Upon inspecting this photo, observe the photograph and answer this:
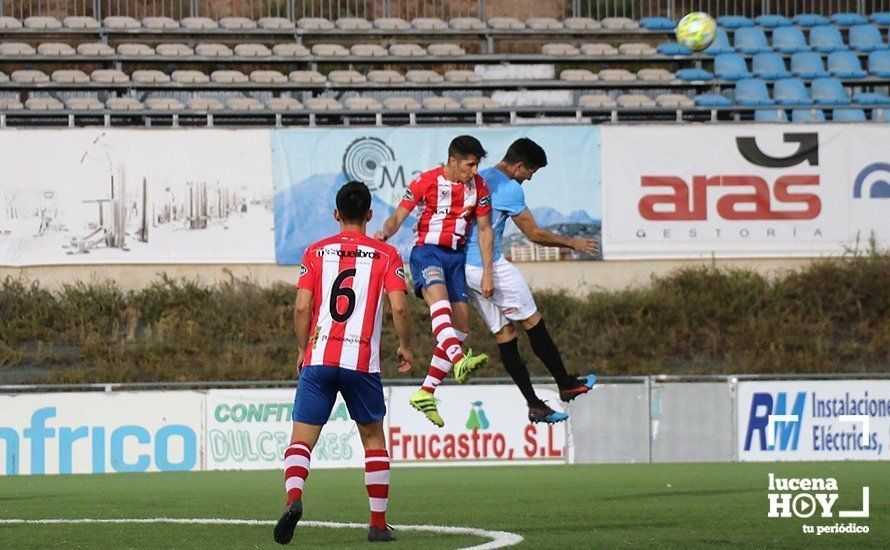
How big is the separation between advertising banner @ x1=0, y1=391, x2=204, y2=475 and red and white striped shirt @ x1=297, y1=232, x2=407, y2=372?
1325 cm

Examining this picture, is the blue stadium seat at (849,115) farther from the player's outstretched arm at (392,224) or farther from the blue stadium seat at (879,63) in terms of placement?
the player's outstretched arm at (392,224)

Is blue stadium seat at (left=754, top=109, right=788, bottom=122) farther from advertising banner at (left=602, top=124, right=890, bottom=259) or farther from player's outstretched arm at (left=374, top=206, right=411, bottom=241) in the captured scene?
player's outstretched arm at (left=374, top=206, right=411, bottom=241)

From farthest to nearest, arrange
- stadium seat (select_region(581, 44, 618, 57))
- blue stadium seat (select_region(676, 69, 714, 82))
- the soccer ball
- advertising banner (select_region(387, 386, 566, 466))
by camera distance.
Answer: stadium seat (select_region(581, 44, 618, 57)), blue stadium seat (select_region(676, 69, 714, 82)), the soccer ball, advertising banner (select_region(387, 386, 566, 466))

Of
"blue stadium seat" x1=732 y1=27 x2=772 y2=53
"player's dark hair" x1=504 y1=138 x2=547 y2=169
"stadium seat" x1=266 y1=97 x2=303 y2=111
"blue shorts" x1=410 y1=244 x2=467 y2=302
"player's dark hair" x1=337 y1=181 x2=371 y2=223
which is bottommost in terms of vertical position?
"blue shorts" x1=410 y1=244 x2=467 y2=302

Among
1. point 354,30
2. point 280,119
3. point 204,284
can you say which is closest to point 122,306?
point 204,284

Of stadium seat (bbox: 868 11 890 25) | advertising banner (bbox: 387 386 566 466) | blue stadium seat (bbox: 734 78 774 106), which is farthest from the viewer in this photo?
stadium seat (bbox: 868 11 890 25)

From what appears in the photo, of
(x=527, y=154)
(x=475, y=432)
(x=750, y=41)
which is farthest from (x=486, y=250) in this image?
(x=750, y=41)

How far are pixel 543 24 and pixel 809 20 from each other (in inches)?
252

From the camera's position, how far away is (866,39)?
30797 mm

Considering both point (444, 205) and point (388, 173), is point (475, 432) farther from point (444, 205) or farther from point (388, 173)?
point (444, 205)

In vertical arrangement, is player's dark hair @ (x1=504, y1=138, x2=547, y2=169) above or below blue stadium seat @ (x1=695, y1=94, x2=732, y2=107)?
below

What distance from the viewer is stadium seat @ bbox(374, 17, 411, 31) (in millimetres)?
29969

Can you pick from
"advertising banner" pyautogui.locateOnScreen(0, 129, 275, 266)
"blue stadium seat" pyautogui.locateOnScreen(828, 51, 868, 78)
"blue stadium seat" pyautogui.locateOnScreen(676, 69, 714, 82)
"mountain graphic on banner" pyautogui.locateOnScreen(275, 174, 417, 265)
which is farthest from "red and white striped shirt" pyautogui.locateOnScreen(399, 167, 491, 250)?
"blue stadium seat" pyautogui.locateOnScreen(828, 51, 868, 78)

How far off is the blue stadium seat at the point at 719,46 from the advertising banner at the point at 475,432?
12.3 metres
